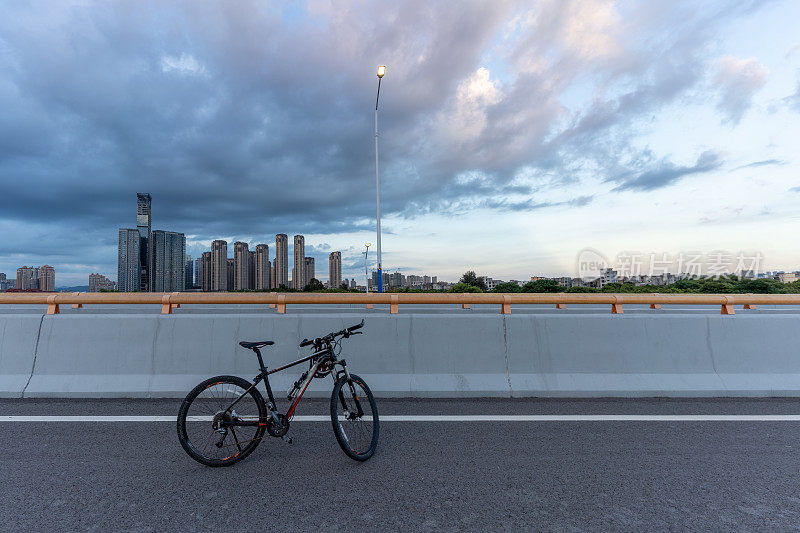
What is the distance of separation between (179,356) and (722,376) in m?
7.57

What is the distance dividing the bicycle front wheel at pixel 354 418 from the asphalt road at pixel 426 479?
14 centimetres

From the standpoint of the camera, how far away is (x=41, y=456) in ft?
12.9

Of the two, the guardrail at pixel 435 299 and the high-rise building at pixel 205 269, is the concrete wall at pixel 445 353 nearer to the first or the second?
the guardrail at pixel 435 299

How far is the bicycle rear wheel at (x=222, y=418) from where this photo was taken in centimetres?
382

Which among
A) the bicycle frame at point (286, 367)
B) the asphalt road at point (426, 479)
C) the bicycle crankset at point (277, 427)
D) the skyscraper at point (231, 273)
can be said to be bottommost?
the asphalt road at point (426, 479)

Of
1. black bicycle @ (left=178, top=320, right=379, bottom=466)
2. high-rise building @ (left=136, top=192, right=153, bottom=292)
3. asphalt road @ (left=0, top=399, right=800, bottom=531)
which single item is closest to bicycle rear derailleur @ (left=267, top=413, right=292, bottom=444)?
black bicycle @ (left=178, top=320, right=379, bottom=466)

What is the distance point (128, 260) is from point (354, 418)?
57.4 m

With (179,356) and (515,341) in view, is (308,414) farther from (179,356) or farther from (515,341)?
(515,341)

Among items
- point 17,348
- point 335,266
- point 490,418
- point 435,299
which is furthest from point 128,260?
point 490,418

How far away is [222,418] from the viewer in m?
3.90

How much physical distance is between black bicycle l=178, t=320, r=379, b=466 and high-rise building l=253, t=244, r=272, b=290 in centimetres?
6694

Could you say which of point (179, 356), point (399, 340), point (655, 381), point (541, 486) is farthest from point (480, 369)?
point (179, 356)

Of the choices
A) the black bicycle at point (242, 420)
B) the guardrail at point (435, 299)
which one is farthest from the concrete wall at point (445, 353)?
the black bicycle at point (242, 420)

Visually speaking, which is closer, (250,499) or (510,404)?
(250,499)
